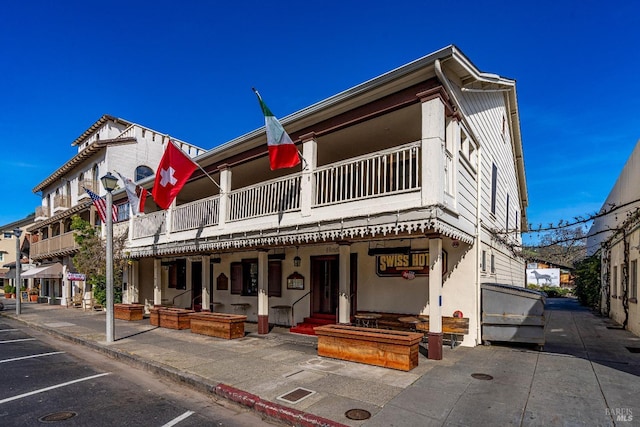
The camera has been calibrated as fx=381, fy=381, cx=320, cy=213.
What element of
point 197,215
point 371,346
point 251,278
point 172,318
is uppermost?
point 197,215

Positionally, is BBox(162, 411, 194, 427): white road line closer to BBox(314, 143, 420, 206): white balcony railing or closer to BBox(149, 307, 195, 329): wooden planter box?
BBox(314, 143, 420, 206): white balcony railing

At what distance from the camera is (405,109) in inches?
335

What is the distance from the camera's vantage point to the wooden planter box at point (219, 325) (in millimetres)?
11055

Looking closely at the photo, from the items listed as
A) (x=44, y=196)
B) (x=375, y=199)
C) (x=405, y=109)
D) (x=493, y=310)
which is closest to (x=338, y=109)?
(x=405, y=109)

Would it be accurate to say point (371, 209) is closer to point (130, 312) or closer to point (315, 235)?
point (315, 235)

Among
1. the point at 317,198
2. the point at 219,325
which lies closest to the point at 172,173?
the point at 219,325

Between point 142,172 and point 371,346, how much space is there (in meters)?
21.5

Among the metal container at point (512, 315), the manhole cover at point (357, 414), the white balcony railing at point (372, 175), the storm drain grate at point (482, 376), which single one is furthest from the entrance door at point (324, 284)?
the manhole cover at point (357, 414)

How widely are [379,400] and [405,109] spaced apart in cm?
592

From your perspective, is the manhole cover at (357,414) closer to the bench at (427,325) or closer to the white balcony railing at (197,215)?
the bench at (427,325)

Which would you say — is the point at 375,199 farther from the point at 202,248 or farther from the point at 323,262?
the point at 202,248

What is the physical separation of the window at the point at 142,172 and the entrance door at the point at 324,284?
1659 cm

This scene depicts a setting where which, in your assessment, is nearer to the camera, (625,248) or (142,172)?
(625,248)

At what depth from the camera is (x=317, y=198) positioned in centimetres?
984
